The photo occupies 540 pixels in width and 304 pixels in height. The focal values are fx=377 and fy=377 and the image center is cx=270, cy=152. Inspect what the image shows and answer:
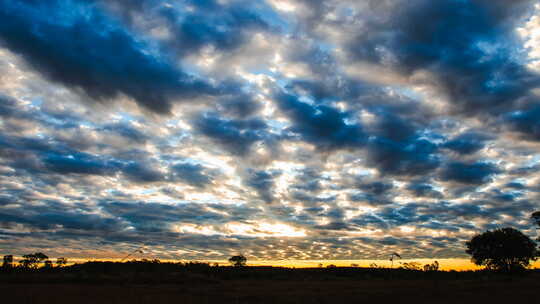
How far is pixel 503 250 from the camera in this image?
95.8 metres

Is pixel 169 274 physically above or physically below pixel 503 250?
below

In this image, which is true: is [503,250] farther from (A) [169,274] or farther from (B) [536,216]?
(A) [169,274]

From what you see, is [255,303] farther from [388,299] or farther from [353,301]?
[388,299]

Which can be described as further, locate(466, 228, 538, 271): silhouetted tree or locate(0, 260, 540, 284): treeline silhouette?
locate(466, 228, 538, 271): silhouetted tree

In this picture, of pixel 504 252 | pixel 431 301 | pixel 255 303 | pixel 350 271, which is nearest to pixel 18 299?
pixel 255 303

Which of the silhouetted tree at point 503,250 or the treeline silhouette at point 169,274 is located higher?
the silhouetted tree at point 503,250

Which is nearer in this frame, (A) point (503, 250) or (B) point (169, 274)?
(B) point (169, 274)

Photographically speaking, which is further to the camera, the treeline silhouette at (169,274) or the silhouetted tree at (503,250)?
the silhouetted tree at (503,250)

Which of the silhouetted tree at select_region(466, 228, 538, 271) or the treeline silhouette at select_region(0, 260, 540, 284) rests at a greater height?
the silhouetted tree at select_region(466, 228, 538, 271)

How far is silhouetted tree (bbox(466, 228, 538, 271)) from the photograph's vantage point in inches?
3725

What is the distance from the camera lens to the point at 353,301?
36125 mm

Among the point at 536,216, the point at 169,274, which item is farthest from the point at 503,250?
the point at 169,274

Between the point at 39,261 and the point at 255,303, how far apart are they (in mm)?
109523

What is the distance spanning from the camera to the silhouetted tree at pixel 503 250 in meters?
94.6
